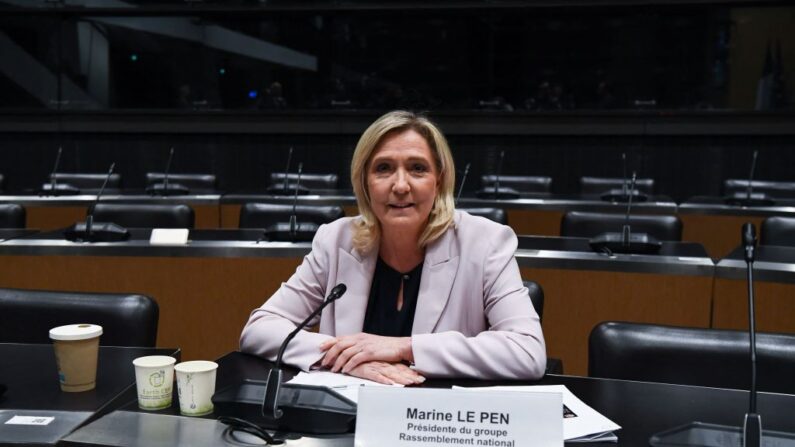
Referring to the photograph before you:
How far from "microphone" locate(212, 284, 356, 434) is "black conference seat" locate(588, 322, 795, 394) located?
675 mm

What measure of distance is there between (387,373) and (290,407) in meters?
0.33

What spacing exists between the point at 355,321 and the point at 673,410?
769 millimetres

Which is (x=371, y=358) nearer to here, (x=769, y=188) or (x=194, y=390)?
(x=194, y=390)

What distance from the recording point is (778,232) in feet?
11.1

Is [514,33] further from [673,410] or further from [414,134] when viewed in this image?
[673,410]

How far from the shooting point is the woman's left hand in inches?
60.9

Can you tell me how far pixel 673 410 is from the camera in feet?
4.38

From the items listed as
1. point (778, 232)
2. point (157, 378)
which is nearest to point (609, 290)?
point (778, 232)

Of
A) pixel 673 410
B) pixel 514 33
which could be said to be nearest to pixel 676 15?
pixel 514 33

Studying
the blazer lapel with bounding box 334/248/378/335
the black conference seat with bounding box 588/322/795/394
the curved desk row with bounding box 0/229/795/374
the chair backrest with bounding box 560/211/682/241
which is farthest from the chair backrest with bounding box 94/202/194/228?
the black conference seat with bounding box 588/322/795/394

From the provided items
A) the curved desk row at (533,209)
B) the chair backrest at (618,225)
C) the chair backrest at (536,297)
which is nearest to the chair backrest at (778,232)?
the chair backrest at (618,225)

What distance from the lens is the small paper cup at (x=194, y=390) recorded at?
127cm

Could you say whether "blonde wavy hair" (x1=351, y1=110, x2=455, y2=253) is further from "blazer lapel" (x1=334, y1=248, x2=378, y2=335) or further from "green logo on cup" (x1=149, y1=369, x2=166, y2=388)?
"green logo on cup" (x1=149, y1=369, x2=166, y2=388)

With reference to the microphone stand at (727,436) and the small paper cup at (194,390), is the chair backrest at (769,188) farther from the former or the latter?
the small paper cup at (194,390)
